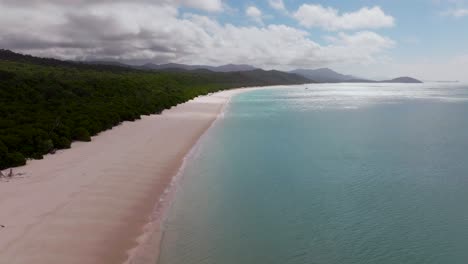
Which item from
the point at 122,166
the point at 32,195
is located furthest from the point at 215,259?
the point at 122,166

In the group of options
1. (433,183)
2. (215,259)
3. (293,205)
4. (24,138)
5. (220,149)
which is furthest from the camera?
(220,149)

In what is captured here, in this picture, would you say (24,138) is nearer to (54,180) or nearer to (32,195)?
(54,180)

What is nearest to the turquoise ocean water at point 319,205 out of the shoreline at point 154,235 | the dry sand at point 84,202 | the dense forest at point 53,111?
the shoreline at point 154,235

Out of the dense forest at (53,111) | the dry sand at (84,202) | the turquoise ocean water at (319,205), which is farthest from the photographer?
the dense forest at (53,111)

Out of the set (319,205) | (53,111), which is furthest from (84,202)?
(53,111)

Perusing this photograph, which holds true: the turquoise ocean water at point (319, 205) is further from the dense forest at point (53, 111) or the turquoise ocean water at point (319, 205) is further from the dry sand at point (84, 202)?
the dense forest at point (53, 111)

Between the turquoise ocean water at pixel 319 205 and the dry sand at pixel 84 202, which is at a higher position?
the dry sand at pixel 84 202

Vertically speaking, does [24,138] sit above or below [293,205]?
above
